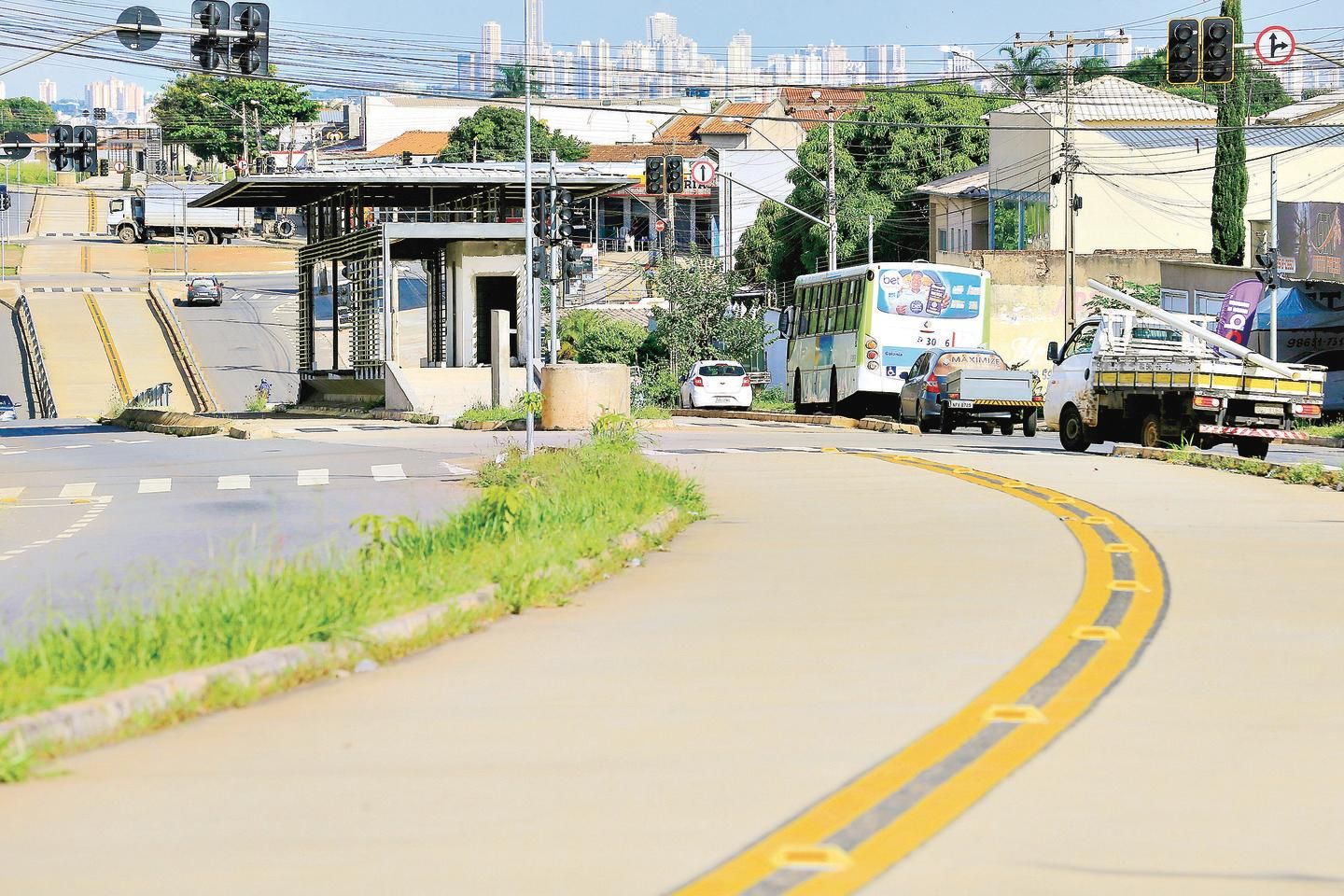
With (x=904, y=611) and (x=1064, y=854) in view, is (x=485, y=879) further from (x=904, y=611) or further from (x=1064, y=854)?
(x=904, y=611)

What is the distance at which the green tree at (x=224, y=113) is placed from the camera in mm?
164500

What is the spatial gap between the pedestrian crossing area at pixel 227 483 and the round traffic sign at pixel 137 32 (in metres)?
7.34

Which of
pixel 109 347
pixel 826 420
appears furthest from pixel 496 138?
pixel 826 420

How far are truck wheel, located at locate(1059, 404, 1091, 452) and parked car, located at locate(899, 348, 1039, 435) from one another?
223 inches

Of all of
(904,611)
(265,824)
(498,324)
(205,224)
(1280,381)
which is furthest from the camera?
(205,224)

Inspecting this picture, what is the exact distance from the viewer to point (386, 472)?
25.3m

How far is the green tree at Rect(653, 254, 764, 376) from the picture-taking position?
236 ft

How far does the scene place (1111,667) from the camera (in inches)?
341

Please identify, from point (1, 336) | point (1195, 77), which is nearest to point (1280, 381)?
point (1195, 77)

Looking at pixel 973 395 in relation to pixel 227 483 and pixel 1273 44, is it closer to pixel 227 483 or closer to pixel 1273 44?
pixel 1273 44

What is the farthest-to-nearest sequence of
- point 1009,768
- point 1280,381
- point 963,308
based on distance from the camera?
point 963,308
point 1280,381
point 1009,768

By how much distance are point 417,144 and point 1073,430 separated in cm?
13894

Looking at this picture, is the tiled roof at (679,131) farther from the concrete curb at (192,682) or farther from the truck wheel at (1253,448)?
the concrete curb at (192,682)

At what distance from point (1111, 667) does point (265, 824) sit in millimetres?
4268
